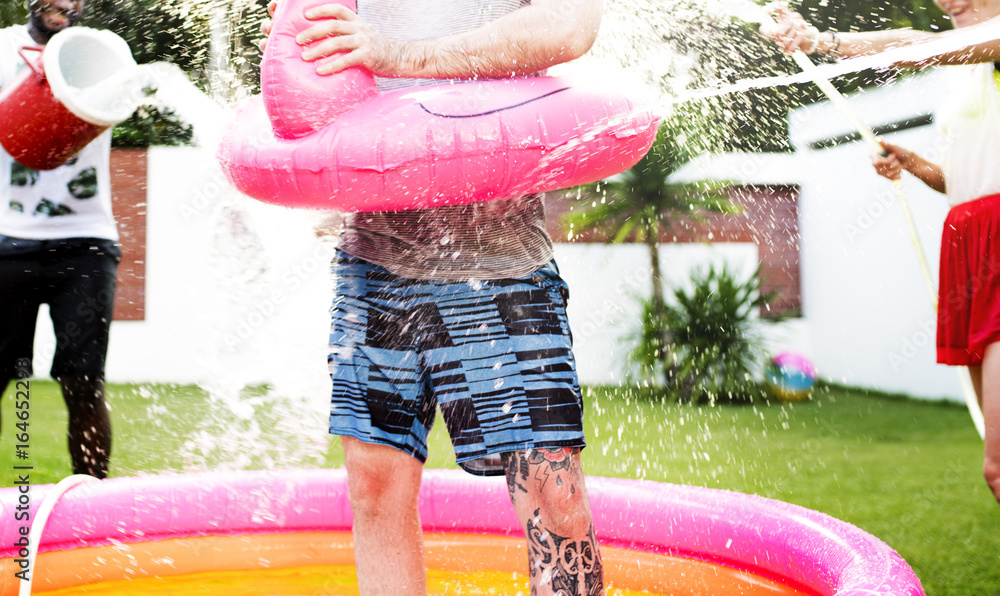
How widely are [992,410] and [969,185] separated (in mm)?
584

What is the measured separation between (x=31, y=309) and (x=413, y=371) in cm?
172

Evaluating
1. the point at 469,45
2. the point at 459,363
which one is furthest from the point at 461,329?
the point at 469,45

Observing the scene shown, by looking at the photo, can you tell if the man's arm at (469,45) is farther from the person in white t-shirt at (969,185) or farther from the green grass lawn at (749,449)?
the green grass lawn at (749,449)

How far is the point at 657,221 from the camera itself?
27.3 ft

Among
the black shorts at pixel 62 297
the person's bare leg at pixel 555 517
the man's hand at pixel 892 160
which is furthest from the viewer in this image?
the black shorts at pixel 62 297

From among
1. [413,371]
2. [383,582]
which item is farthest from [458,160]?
[383,582]

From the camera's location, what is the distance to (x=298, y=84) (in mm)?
1334

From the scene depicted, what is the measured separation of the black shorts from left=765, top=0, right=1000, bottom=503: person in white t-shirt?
83.3 inches

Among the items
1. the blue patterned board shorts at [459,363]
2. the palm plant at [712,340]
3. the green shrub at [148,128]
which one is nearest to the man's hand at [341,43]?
the blue patterned board shorts at [459,363]

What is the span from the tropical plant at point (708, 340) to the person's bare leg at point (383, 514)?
19.7 ft

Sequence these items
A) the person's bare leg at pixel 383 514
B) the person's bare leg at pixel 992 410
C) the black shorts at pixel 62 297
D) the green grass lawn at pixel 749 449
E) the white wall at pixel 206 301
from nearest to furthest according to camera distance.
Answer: the person's bare leg at pixel 383 514 < the person's bare leg at pixel 992 410 < the black shorts at pixel 62 297 < the green grass lawn at pixel 749 449 < the white wall at pixel 206 301

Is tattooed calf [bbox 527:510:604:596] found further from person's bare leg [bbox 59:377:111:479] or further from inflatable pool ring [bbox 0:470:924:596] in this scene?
person's bare leg [bbox 59:377:111:479]

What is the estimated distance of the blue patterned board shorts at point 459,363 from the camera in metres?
1.38

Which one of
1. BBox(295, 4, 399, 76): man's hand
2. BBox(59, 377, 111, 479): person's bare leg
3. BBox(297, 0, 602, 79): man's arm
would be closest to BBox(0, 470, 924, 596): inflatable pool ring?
BBox(59, 377, 111, 479): person's bare leg
